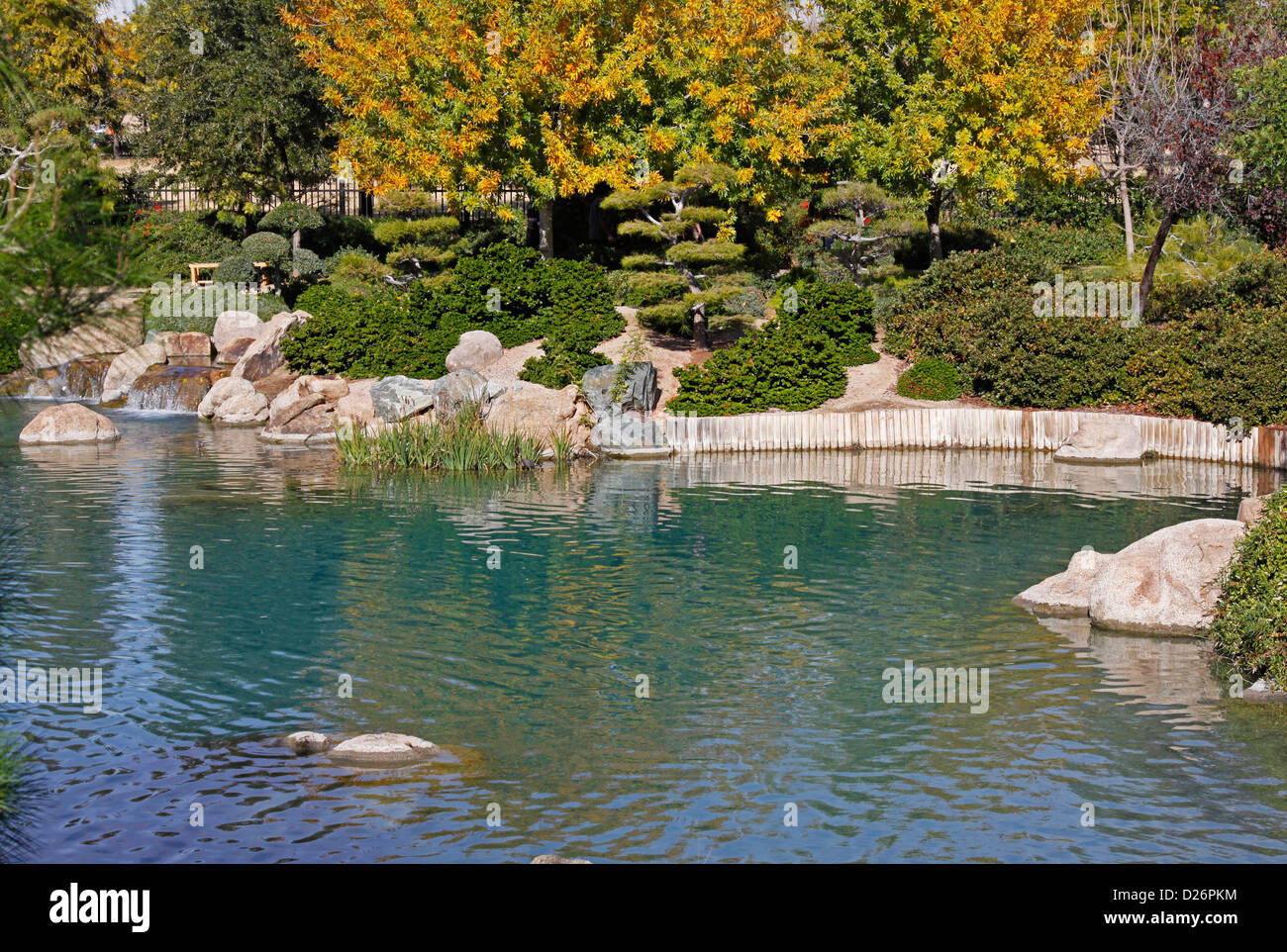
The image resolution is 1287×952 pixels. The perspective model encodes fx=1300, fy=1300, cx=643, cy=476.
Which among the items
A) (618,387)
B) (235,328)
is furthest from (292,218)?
(618,387)

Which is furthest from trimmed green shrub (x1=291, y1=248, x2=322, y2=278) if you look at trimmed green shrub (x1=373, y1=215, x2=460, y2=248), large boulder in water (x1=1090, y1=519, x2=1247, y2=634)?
large boulder in water (x1=1090, y1=519, x2=1247, y2=634)

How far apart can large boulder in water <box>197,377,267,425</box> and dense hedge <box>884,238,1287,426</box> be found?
17.3 m

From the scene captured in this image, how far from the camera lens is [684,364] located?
3459 cm

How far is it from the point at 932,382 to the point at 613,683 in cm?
2036

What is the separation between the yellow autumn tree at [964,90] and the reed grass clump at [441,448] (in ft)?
47.7

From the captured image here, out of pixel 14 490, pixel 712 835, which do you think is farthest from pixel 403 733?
pixel 14 490

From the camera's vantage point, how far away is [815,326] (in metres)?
33.7

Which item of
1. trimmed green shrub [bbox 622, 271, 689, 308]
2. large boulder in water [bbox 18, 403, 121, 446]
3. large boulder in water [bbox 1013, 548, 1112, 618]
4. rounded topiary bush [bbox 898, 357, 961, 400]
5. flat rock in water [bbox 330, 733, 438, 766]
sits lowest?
flat rock in water [bbox 330, 733, 438, 766]

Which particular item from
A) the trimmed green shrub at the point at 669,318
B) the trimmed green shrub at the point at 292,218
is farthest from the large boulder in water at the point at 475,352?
the trimmed green shrub at the point at 292,218

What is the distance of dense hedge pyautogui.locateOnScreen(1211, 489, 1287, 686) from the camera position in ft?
43.6

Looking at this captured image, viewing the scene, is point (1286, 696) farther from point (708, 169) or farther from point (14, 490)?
point (708, 169)

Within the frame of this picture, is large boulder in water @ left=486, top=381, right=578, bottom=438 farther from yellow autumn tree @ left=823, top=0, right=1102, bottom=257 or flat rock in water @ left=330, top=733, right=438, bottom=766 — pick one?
flat rock in water @ left=330, top=733, right=438, bottom=766

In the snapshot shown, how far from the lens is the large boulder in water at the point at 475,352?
34.8 metres

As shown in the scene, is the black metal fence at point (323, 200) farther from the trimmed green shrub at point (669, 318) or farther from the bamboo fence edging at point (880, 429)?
the bamboo fence edging at point (880, 429)
